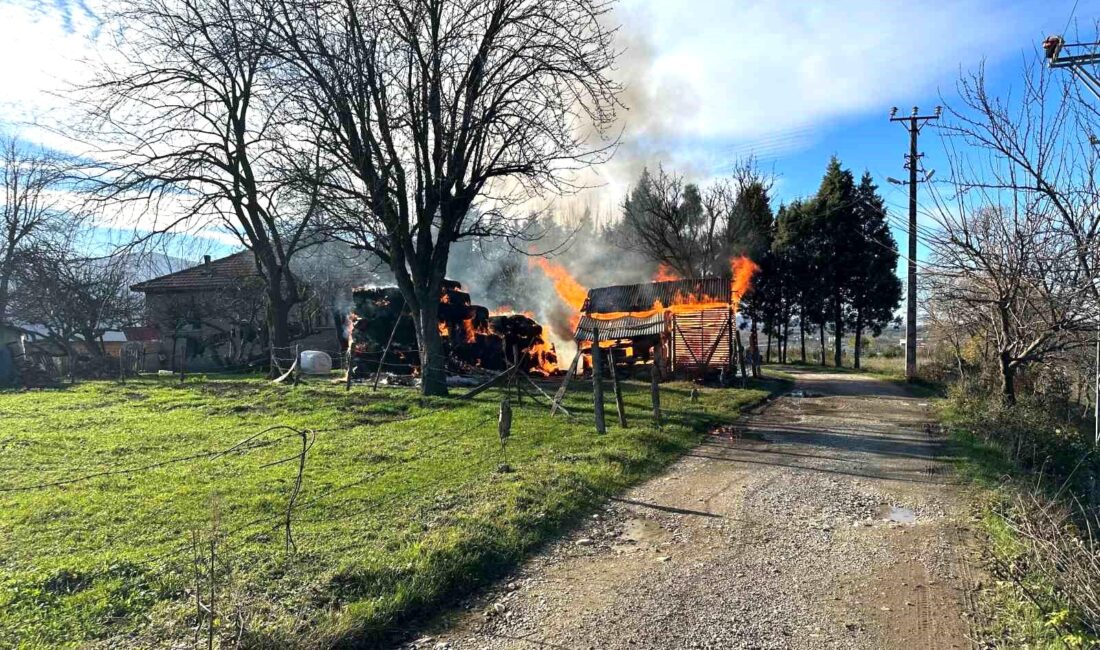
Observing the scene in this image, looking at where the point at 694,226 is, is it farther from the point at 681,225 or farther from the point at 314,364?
the point at 314,364

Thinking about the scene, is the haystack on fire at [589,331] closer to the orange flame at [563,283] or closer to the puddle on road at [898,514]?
the orange flame at [563,283]

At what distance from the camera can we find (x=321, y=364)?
25000mm

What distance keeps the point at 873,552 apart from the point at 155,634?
527cm

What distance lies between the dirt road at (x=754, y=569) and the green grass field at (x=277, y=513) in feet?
1.69

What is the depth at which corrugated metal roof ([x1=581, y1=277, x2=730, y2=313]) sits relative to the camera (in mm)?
23562

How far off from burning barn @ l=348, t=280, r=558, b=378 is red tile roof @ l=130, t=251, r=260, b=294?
535 inches

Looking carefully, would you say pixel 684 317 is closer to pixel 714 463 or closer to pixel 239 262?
pixel 714 463

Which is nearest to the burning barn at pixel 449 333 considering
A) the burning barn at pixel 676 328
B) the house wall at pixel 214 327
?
the burning barn at pixel 676 328

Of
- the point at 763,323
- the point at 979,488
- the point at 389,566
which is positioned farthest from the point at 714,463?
the point at 763,323

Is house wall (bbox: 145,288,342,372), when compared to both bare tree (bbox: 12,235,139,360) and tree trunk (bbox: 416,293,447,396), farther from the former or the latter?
tree trunk (bbox: 416,293,447,396)

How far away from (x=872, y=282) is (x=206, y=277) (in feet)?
122

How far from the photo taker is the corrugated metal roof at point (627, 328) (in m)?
21.4

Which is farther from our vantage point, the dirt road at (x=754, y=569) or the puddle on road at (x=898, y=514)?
the puddle on road at (x=898, y=514)

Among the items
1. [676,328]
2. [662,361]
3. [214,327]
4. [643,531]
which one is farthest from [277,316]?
[643,531]
